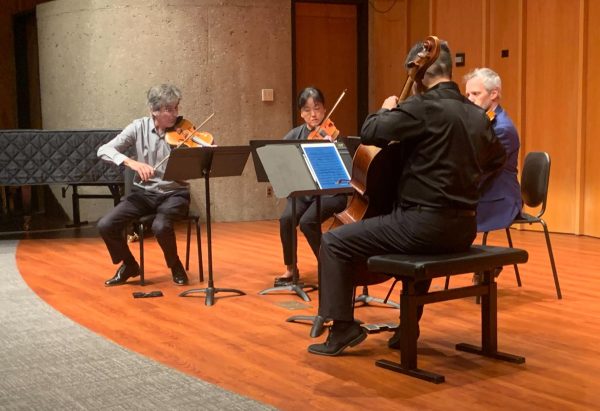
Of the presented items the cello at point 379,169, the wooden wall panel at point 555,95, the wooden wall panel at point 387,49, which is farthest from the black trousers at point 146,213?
the wooden wall panel at point 387,49

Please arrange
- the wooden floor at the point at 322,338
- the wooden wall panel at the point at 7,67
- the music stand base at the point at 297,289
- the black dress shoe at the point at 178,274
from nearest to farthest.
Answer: the wooden floor at the point at 322,338 → the music stand base at the point at 297,289 → the black dress shoe at the point at 178,274 → the wooden wall panel at the point at 7,67

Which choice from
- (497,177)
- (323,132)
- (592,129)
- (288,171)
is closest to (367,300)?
(288,171)

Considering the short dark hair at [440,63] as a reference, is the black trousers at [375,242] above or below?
below

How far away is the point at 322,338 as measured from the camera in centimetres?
411

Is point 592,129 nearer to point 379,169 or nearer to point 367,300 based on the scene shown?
point 367,300

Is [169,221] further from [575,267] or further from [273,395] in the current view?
[575,267]

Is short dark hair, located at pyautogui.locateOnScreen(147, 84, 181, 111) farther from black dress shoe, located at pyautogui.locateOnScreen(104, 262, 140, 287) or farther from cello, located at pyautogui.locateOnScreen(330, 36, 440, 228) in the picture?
cello, located at pyautogui.locateOnScreen(330, 36, 440, 228)

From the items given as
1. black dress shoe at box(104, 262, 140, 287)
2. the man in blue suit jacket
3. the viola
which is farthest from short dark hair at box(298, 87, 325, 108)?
black dress shoe at box(104, 262, 140, 287)

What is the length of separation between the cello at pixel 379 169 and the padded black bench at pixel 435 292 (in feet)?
0.99


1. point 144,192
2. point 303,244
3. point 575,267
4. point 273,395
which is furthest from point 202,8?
point 273,395

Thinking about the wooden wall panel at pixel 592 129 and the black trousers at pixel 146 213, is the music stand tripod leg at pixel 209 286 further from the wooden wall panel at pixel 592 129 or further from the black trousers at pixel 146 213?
the wooden wall panel at pixel 592 129

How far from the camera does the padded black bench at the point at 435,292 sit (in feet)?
11.1

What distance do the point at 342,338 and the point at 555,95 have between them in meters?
A: 4.82

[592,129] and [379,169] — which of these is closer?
[379,169]
